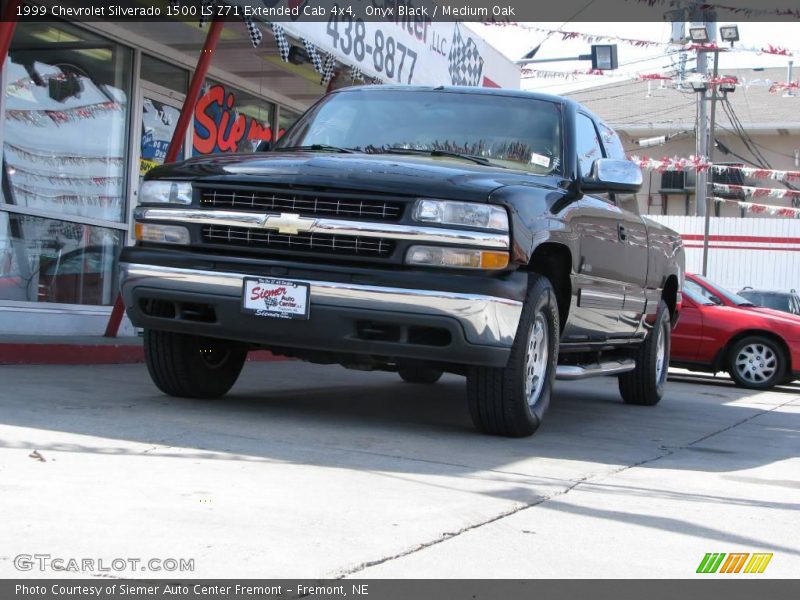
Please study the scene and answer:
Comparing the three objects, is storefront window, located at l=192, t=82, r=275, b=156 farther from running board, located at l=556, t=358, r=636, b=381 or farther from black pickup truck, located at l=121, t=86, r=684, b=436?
black pickup truck, located at l=121, t=86, r=684, b=436

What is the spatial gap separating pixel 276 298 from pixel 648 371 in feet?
14.1

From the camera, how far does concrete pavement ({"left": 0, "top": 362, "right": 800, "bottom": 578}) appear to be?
11.4ft

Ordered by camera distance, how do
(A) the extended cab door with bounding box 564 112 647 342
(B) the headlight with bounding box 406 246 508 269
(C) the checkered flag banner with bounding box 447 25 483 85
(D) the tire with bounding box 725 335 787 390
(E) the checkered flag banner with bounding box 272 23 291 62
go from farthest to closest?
(C) the checkered flag banner with bounding box 447 25 483 85
(D) the tire with bounding box 725 335 787 390
(E) the checkered flag banner with bounding box 272 23 291 62
(A) the extended cab door with bounding box 564 112 647 342
(B) the headlight with bounding box 406 246 508 269

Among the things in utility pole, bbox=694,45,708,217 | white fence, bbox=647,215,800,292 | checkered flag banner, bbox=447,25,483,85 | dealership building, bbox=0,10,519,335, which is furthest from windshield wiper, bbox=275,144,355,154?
white fence, bbox=647,215,800,292

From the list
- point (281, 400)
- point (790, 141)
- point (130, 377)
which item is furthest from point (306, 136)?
point (790, 141)

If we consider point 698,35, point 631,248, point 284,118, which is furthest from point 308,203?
point 698,35

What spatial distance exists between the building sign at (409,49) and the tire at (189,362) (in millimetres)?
3687

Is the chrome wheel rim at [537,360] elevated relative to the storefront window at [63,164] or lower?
lower

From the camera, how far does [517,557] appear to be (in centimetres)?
358

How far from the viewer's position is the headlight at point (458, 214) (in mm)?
5656

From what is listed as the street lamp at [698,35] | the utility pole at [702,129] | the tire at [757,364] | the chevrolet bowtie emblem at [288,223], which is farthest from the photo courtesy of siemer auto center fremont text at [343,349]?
Answer: the utility pole at [702,129]

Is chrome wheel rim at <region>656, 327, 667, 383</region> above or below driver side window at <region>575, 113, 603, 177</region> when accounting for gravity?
below

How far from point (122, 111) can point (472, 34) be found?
214 inches

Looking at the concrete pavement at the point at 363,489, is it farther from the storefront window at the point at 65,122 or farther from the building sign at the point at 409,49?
the building sign at the point at 409,49
